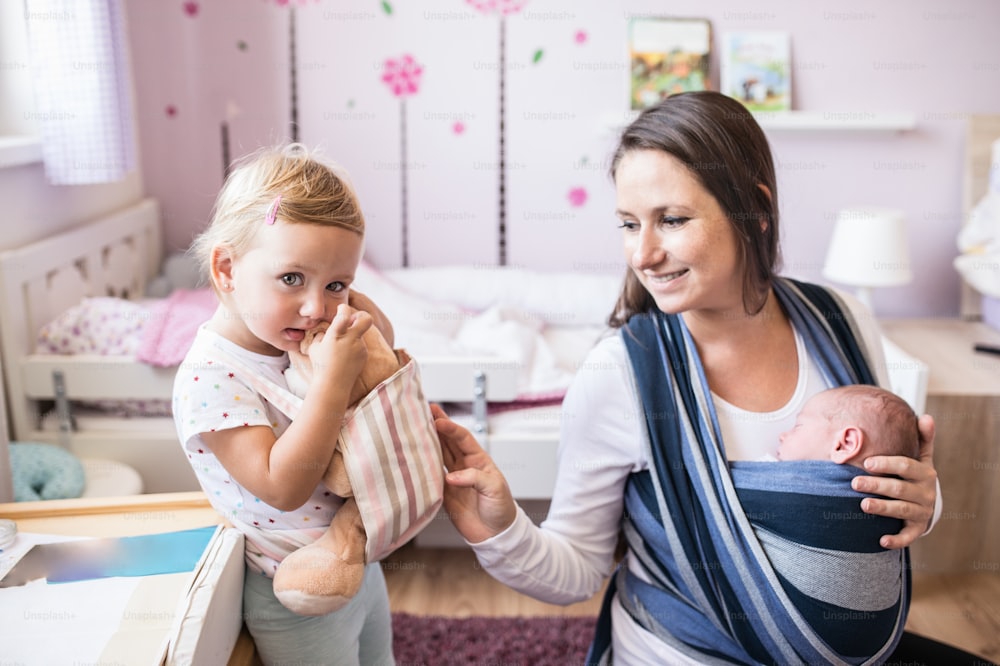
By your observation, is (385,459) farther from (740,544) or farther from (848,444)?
(848,444)

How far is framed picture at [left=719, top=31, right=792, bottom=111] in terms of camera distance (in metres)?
2.99

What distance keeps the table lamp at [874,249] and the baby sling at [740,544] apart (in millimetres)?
1565

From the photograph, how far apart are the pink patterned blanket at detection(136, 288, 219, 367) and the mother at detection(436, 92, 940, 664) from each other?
1.17m

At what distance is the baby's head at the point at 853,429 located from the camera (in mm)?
1148

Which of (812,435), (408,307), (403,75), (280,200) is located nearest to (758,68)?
(403,75)

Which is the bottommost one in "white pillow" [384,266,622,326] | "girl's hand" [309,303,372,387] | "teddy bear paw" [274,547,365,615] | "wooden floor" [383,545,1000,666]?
"wooden floor" [383,545,1000,666]

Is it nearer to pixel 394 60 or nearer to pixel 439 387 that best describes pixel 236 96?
pixel 394 60

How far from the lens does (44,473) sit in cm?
187

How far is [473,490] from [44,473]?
1175 millimetres

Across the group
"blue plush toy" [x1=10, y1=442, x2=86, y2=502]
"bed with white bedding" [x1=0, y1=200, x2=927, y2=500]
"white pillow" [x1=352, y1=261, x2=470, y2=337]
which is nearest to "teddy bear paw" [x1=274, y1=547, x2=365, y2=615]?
"blue plush toy" [x1=10, y1=442, x2=86, y2=502]

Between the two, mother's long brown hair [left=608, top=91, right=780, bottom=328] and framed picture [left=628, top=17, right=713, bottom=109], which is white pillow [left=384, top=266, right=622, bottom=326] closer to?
framed picture [left=628, top=17, right=713, bottom=109]

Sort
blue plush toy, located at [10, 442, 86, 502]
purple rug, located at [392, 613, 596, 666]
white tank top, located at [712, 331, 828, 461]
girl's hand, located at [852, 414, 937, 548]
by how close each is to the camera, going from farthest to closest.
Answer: purple rug, located at [392, 613, 596, 666]
blue plush toy, located at [10, 442, 86, 502]
white tank top, located at [712, 331, 828, 461]
girl's hand, located at [852, 414, 937, 548]

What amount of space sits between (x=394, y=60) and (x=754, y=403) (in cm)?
221

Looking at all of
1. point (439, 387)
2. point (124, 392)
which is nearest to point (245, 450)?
point (439, 387)
